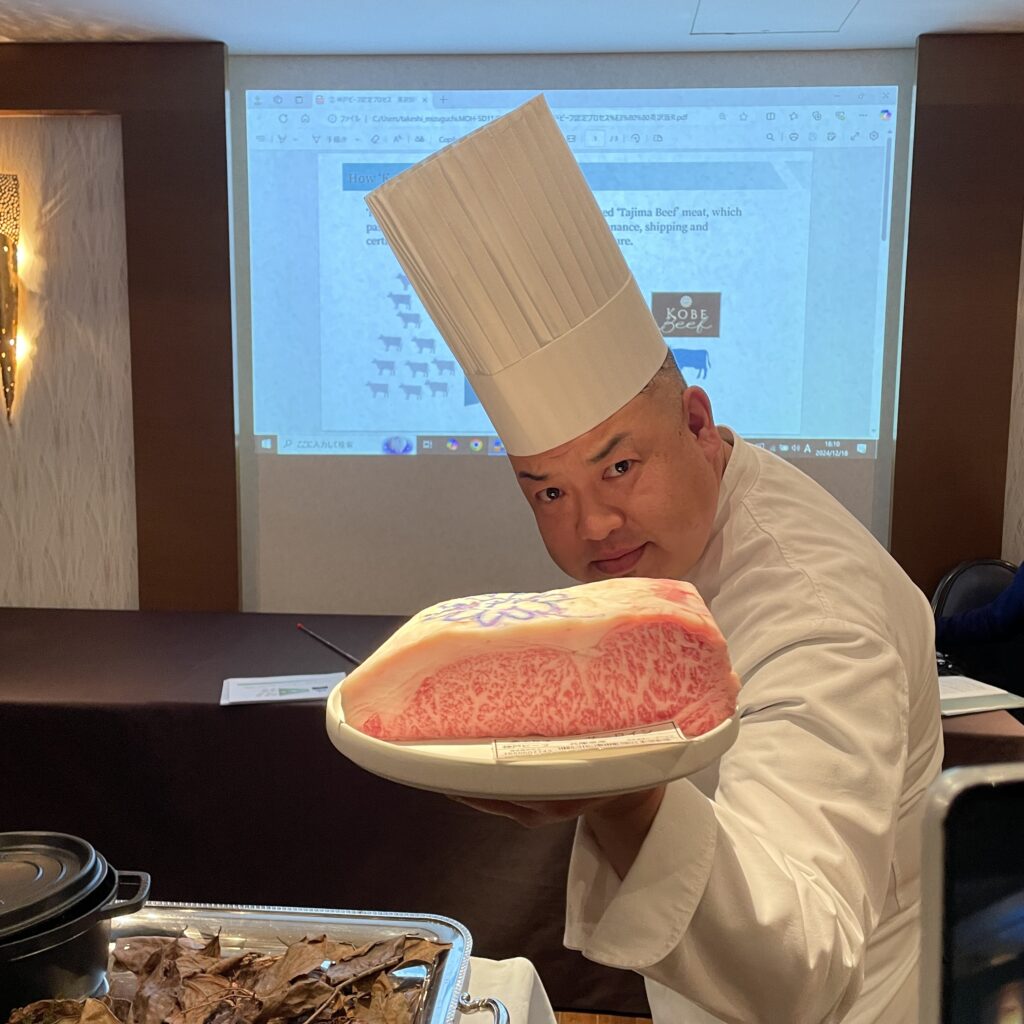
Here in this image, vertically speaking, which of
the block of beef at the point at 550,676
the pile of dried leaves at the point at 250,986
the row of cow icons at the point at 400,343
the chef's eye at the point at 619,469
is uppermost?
the row of cow icons at the point at 400,343

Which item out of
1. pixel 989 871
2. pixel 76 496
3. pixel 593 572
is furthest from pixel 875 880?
pixel 76 496

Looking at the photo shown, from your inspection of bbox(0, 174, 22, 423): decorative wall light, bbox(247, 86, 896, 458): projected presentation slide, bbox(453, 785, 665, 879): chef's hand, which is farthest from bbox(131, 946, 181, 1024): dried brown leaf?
bbox(0, 174, 22, 423): decorative wall light

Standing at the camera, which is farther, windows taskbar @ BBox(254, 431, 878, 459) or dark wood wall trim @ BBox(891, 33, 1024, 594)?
windows taskbar @ BBox(254, 431, 878, 459)

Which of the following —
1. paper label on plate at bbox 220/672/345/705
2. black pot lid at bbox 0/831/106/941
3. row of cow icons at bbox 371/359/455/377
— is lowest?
paper label on plate at bbox 220/672/345/705

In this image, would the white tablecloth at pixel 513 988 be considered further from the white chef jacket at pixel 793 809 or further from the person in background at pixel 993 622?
the person in background at pixel 993 622

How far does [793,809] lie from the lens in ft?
2.21

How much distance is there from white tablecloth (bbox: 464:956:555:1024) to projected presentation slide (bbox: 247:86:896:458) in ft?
8.83

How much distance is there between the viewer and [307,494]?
381cm

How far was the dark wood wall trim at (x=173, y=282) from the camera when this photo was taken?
11.6 ft

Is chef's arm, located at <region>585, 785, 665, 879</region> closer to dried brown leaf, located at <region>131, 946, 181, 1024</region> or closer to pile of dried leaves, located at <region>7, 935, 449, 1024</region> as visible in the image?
pile of dried leaves, located at <region>7, 935, 449, 1024</region>

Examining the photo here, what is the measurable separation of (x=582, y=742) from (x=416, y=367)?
10.9 ft

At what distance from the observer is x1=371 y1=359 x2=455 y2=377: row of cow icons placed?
3.70 metres

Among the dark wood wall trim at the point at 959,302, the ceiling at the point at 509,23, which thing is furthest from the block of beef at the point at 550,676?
the dark wood wall trim at the point at 959,302

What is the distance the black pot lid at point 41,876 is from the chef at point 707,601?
458 millimetres
